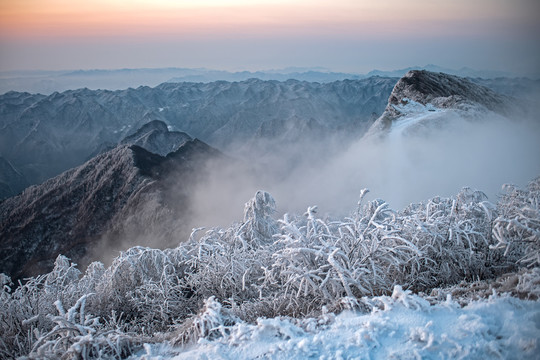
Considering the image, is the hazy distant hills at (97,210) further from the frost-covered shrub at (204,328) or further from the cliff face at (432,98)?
the frost-covered shrub at (204,328)

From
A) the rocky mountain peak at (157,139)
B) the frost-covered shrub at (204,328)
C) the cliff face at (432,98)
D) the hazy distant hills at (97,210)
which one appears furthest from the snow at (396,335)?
the rocky mountain peak at (157,139)

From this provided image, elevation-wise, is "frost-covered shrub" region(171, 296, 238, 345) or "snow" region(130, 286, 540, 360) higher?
"snow" region(130, 286, 540, 360)

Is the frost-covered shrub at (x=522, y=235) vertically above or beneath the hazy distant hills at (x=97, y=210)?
above

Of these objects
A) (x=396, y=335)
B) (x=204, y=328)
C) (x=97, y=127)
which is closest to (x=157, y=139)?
(x=97, y=127)

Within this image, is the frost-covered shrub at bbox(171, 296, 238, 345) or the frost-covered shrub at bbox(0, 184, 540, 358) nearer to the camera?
the frost-covered shrub at bbox(171, 296, 238, 345)

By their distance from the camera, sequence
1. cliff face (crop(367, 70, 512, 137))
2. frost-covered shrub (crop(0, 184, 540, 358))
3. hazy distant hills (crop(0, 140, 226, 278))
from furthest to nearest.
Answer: hazy distant hills (crop(0, 140, 226, 278)), cliff face (crop(367, 70, 512, 137)), frost-covered shrub (crop(0, 184, 540, 358))

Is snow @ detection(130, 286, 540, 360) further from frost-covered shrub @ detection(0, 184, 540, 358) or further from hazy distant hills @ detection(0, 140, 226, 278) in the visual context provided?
hazy distant hills @ detection(0, 140, 226, 278)

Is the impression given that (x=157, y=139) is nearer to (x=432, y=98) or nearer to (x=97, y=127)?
(x=432, y=98)

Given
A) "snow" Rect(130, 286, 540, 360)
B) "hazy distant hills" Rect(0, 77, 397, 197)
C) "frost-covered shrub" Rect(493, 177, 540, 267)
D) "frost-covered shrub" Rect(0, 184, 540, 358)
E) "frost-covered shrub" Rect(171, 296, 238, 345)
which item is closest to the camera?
"snow" Rect(130, 286, 540, 360)

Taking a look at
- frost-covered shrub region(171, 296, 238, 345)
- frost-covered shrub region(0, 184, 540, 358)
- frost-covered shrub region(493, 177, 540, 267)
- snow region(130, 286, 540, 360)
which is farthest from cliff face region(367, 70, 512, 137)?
frost-covered shrub region(171, 296, 238, 345)

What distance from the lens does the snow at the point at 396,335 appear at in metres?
3.37

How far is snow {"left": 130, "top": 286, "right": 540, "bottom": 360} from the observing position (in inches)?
133

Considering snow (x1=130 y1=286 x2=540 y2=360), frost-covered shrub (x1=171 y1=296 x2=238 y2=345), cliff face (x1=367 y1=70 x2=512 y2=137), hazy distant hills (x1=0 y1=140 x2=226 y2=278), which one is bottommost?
hazy distant hills (x1=0 y1=140 x2=226 y2=278)

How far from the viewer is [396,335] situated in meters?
3.64
